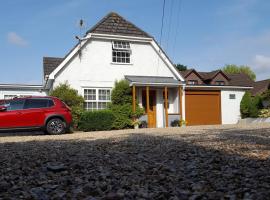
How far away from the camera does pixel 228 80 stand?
38.6 meters

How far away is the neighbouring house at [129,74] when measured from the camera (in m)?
23.0

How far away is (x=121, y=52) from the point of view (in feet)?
80.0

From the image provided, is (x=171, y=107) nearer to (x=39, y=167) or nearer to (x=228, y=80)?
(x=228, y=80)

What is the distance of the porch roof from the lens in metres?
22.8

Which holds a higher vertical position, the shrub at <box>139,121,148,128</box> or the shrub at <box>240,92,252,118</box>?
the shrub at <box>240,92,252,118</box>

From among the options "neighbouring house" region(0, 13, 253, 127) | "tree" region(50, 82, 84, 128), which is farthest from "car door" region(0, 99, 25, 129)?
"neighbouring house" region(0, 13, 253, 127)

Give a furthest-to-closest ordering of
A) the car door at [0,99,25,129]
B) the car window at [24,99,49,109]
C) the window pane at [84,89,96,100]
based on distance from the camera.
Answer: the window pane at [84,89,96,100], the car window at [24,99,49,109], the car door at [0,99,25,129]

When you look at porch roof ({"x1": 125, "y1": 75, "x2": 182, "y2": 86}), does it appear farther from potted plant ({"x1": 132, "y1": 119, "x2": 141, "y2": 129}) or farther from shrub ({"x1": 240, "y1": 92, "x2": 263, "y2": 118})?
shrub ({"x1": 240, "y1": 92, "x2": 263, "y2": 118})

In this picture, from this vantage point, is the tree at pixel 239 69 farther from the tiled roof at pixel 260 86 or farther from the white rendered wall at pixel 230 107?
the white rendered wall at pixel 230 107

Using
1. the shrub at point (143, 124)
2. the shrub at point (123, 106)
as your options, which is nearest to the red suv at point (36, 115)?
the shrub at point (123, 106)

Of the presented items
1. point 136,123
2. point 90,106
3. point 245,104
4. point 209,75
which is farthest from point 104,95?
point 209,75

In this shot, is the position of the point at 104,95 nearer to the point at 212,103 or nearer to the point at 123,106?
the point at 123,106

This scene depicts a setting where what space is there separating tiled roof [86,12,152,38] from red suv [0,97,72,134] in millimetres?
7580

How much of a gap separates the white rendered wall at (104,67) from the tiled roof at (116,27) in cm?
63
